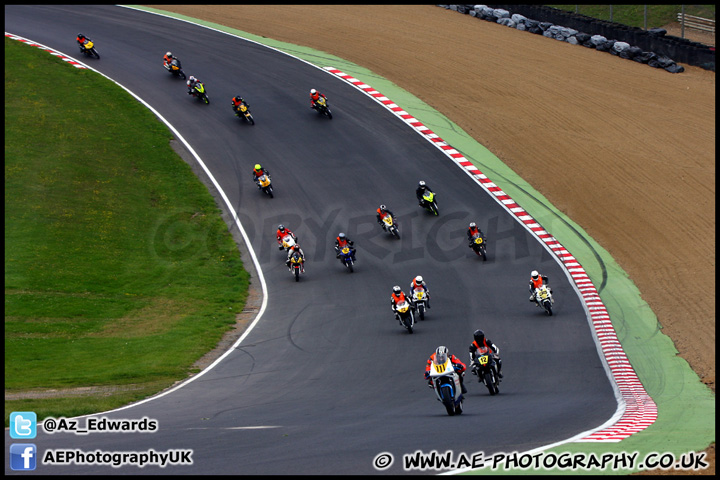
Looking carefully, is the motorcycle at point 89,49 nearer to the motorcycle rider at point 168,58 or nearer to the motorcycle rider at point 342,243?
the motorcycle rider at point 168,58

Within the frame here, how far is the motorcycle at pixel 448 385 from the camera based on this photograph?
782 inches

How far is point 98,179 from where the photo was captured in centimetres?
4022

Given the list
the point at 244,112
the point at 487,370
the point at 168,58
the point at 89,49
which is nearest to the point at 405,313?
the point at 487,370

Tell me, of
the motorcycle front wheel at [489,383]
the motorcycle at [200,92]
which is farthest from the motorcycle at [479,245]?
the motorcycle at [200,92]

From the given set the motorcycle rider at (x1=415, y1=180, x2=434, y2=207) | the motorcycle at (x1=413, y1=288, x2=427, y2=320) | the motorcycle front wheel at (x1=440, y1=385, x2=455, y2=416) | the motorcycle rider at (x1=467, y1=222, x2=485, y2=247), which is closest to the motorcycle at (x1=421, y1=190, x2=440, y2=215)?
the motorcycle rider at (x1=415, y1=180, x2=434, y2=207)

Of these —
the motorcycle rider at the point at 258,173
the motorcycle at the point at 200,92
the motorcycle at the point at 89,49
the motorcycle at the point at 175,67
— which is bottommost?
the motorcycle rider at the point at 258,173

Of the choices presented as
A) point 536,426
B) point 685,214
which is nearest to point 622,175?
point 685,214

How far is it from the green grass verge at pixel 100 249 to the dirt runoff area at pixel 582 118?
13967mm

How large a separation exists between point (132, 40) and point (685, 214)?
3661cm

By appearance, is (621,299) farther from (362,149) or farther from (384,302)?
(362,149)

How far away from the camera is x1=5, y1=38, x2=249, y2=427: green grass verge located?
2561 cm

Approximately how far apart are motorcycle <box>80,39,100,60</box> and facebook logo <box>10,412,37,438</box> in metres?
38.1

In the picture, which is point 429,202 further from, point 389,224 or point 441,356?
point 441,356

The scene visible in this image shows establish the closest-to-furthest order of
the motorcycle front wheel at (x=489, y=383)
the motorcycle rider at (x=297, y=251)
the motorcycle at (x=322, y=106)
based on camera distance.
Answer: the motorcycle front wheel at (x=489, y=383) < the motorcycle rider at (x=297, y=251) < the motorcycle at (x=322, y=106)
